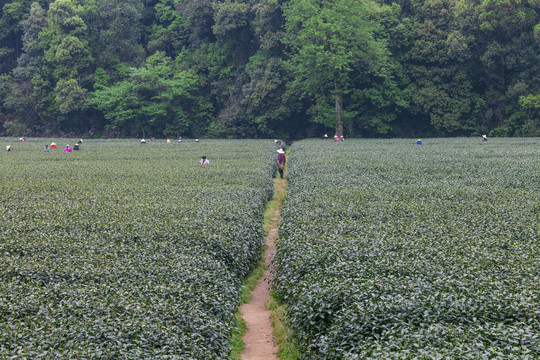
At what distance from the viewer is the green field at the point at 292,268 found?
7141 millimetres

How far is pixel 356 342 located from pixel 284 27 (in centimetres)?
5838

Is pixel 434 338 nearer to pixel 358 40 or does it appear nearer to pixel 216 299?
pixel 216 299

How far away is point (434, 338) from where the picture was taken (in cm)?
691

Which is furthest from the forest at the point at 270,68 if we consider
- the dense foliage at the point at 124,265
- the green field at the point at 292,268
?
the dense foliage at the point at 124,265

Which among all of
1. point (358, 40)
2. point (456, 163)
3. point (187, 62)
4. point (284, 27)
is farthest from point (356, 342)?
point (187, 62)

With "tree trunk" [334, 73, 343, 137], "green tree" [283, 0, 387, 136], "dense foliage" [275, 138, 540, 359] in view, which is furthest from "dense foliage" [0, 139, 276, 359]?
"tree trunk" [334, 73, 343, 137]

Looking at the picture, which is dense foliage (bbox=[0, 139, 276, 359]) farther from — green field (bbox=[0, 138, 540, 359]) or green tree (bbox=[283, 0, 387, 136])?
green tree (bbox=[283, 0, 387, 136])

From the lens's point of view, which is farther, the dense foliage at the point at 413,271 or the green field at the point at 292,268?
the green field at the point at 292,268

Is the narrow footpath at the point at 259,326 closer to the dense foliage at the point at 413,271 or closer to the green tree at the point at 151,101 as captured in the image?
the dense foliage at the point at 413,271

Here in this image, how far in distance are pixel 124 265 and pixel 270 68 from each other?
173ft

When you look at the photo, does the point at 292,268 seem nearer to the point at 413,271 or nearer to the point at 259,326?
the point at 259,326

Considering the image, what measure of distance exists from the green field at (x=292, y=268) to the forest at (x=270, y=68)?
39169 mm

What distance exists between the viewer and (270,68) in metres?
60.8

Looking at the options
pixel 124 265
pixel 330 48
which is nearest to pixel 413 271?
pixel 124 265
